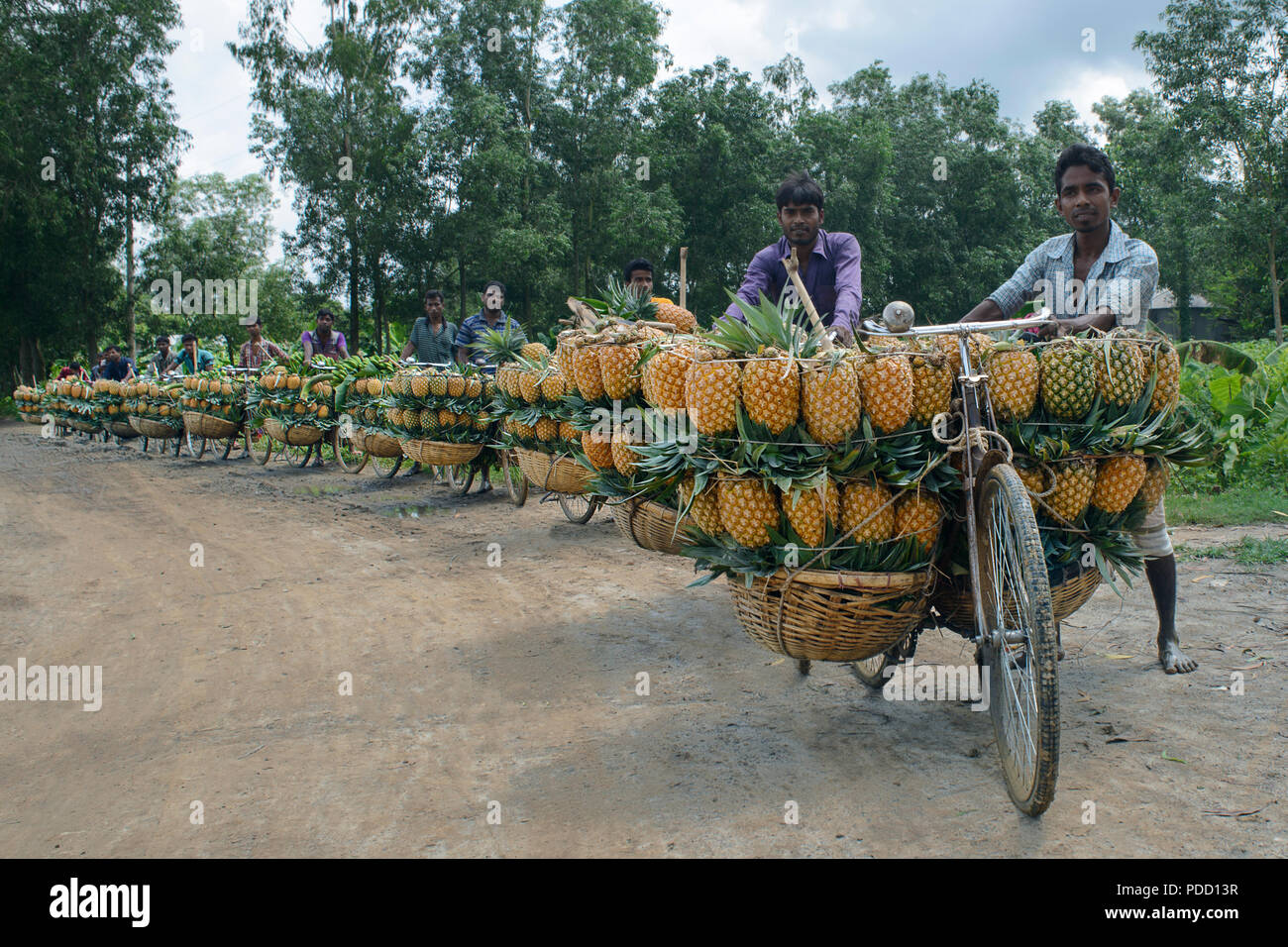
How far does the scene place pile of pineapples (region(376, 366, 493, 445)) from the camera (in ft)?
32.6

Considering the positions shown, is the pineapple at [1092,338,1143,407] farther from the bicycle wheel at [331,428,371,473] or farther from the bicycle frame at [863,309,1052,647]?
the bicycle wheel at [331,428,371,473]

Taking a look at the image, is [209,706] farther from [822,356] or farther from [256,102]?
[256,102]

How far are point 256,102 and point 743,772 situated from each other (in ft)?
104

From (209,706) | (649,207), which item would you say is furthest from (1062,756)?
(649,207)

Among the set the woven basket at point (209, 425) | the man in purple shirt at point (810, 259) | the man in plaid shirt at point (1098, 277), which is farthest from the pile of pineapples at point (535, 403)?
the woven basket at point (209, 425)

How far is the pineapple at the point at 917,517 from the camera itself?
129 inches

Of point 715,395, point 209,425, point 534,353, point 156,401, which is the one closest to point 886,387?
point 715,395

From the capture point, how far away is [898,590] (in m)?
3.23

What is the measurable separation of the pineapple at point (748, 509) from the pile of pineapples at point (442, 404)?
6.57m

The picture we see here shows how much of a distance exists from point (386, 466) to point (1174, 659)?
429 inches

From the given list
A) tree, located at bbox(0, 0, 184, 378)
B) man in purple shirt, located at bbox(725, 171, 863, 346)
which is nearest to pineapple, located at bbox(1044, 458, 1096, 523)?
man in purple shirt, located at bbox(725, 171, 863, 346)

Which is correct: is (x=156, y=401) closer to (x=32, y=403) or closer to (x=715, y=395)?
(x=32, y=403)

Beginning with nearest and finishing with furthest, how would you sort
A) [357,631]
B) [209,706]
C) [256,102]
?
[209,706]
[357,631]
[256,102]

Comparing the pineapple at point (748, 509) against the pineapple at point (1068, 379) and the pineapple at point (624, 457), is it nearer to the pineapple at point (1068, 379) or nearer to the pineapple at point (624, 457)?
the pineapple at point (1068, 379)
